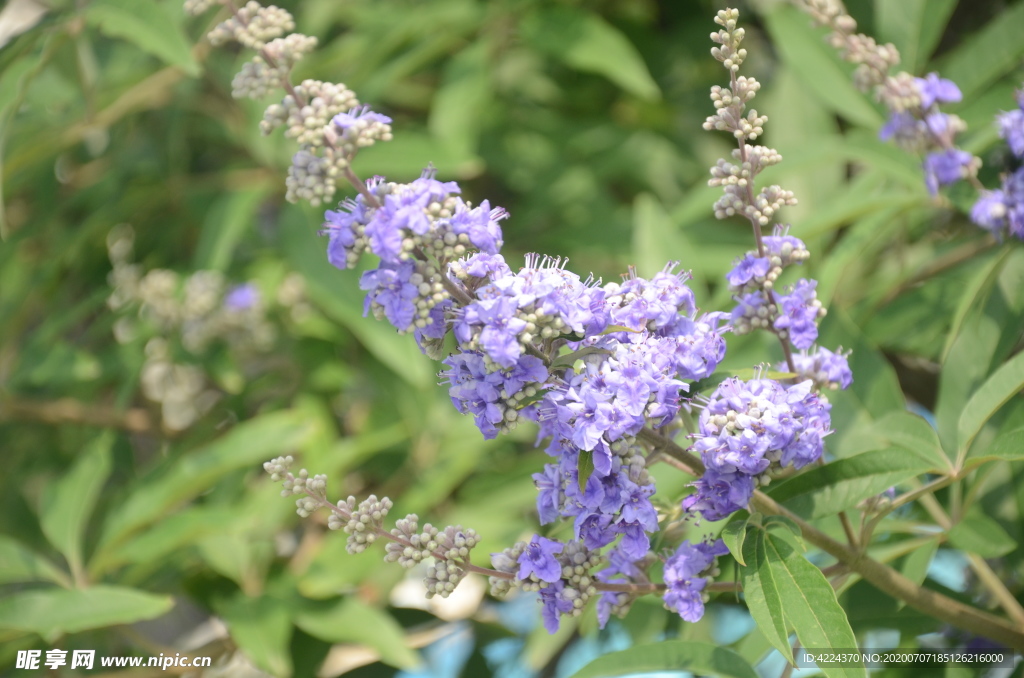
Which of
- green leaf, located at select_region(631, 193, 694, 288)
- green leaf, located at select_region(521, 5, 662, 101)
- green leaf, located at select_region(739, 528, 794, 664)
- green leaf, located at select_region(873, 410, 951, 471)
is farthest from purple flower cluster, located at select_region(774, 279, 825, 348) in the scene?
green leaf, located at select_region(521, 5, 662, 101)

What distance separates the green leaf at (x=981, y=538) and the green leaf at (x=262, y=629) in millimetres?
1987

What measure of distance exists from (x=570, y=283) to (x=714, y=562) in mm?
640

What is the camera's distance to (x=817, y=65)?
9.93ft

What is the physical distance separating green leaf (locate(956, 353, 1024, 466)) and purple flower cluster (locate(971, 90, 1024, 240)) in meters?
0.56

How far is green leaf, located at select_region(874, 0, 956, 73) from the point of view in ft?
9.49

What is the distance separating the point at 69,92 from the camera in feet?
11.8

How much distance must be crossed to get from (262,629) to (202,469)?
58cm

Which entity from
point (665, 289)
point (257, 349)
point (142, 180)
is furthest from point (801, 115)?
point (142, 180)

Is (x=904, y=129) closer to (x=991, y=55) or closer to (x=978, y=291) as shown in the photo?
(x=978, y=291)

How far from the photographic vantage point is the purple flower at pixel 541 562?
4.96ft

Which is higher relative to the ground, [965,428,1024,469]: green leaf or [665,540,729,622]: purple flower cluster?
[965,428,1024,469]: green leaf

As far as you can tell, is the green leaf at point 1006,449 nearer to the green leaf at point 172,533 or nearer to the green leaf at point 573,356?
the green leaf at point 573,356

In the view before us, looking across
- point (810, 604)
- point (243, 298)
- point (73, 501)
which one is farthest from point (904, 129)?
point (73, 501)

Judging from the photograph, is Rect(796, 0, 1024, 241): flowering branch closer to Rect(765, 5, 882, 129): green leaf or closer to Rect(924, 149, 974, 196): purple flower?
Rect(924, 149, 974, 196): purple flower
